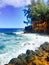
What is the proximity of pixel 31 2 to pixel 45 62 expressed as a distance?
1846 cm

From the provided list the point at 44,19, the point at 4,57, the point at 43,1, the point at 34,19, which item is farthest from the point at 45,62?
the point at 43,1

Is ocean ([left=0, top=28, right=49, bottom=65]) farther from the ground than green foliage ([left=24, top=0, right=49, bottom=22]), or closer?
closer

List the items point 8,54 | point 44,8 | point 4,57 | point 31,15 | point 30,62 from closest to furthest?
point 30,62 < point 4,57 < point 8,54 < point 44,8 < point 31,15

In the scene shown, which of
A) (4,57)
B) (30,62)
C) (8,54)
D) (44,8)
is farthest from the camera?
(44,8)

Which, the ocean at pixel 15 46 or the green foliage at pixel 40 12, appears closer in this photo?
the ocean at pixel 15 46

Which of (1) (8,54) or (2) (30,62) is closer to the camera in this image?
(2) (30,62)

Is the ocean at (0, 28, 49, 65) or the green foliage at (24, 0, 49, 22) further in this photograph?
the green foliage at (24, 0, 49, 22)

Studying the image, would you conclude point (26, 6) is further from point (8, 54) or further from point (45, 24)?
point (8, 54)

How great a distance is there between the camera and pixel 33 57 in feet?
25.6

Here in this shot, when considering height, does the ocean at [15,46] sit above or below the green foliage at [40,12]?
below

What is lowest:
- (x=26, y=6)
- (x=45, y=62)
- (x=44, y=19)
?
(x=45, y=62)

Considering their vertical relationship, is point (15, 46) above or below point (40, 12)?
below

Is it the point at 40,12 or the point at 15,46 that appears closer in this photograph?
the point at 15,46

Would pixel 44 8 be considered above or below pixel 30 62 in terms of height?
above
